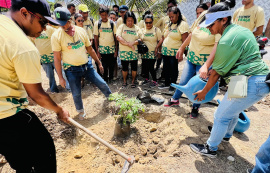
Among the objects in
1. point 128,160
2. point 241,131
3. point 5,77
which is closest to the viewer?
point 5,77

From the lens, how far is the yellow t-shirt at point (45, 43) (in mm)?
3869

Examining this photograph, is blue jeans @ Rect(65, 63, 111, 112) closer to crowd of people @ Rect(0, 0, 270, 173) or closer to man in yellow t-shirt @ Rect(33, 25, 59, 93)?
crowd of people @ Rect(0, 0, 270, 173)

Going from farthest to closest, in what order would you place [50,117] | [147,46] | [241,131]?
[147,46] → [50,117] → [241,131]

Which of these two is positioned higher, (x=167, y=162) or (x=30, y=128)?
(x=30, y=128)

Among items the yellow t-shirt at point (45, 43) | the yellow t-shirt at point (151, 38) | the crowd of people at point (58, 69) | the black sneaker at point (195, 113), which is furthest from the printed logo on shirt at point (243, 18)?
the yellow t-shirt at point (45, 43)

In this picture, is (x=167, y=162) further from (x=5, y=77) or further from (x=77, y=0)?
(x=77, y=0)

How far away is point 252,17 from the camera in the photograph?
3.29 metres

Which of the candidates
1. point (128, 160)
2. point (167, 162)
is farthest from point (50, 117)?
point (167, 162)

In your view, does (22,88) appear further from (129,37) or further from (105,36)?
(105,36)

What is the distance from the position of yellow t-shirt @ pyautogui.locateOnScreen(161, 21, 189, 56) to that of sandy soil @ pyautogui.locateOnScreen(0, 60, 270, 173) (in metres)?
1.24

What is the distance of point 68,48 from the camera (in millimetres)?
2709

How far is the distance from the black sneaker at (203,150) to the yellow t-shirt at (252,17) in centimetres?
292

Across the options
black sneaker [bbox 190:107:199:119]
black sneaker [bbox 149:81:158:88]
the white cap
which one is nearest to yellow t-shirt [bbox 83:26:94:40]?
black sneaker [bbox 149:81:158:88]

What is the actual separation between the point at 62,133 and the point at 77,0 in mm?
4866
